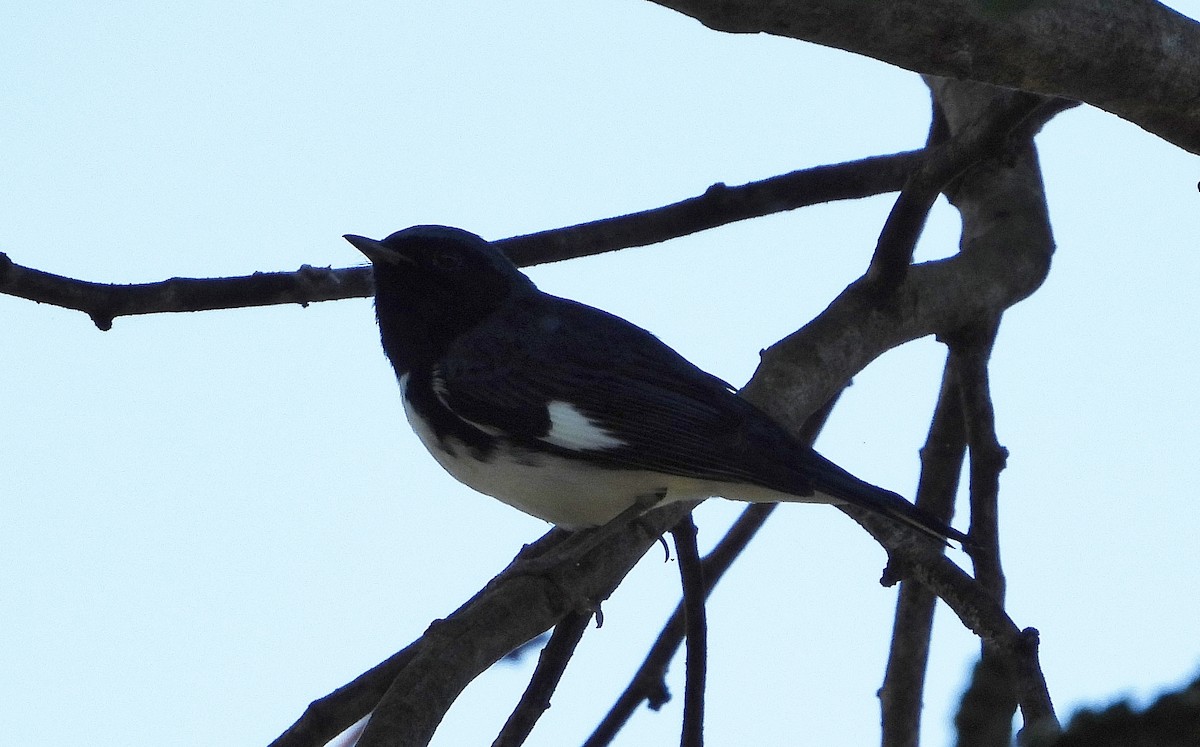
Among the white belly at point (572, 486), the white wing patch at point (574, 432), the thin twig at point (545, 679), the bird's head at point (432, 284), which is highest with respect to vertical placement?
the bird's head at point (432, 284)

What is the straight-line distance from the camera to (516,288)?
4949 millimetres

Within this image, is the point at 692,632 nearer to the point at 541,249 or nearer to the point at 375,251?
the point at 541,249

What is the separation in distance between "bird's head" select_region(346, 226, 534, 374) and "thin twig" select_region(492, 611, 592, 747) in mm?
1364

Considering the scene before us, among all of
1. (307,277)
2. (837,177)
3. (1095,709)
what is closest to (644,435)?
(307,277)

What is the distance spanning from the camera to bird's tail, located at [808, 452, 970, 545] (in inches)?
143

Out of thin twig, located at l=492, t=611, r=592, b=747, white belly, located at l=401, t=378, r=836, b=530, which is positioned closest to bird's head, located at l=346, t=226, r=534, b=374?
white belly, located at l=401, t=378, r=836, b=530

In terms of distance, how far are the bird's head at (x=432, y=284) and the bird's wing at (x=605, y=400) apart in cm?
15

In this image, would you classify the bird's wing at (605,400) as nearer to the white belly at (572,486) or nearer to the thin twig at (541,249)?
the white belly at (572,486)

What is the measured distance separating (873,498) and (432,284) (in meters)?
1.96

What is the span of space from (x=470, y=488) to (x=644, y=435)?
2.32ft

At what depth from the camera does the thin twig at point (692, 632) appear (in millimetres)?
3949

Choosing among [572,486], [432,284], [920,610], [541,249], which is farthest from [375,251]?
[920,610]

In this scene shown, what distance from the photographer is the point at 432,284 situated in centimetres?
487

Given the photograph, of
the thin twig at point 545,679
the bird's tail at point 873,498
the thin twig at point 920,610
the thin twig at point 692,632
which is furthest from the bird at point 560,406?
the thin twig at point 920,610
